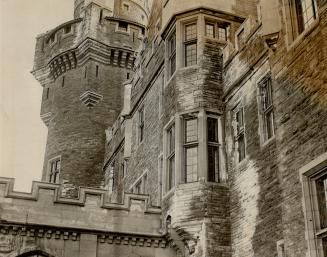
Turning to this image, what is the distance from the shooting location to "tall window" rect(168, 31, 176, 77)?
55.2ft

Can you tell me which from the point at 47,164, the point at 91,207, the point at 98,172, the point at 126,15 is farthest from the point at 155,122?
the point at 126,15

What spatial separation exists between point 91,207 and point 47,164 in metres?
13.4

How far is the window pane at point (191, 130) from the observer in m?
→ 15.0

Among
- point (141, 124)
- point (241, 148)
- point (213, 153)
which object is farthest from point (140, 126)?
point (241, 148)

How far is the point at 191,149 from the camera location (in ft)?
49.1

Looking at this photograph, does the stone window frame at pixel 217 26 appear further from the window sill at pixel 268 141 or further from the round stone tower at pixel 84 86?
the round stone tower at pixel 84 86

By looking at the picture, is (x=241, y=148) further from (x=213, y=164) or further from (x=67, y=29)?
(x=67, y=29)

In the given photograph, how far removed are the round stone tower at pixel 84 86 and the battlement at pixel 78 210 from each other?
11.0 m

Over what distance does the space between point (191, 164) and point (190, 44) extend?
3667mm

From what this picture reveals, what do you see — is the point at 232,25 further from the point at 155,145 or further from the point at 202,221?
the point at 202,221

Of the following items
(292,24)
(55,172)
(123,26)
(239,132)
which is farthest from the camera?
(123,26)

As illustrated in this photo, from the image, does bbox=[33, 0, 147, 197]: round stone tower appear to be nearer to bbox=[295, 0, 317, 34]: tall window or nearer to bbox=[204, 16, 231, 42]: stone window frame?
bbox=[204, 16, 231, 42]: stone window frame

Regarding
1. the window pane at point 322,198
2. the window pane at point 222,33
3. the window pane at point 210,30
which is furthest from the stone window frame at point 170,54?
the window pane at point 322,198

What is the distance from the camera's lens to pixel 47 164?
27.9 metres
